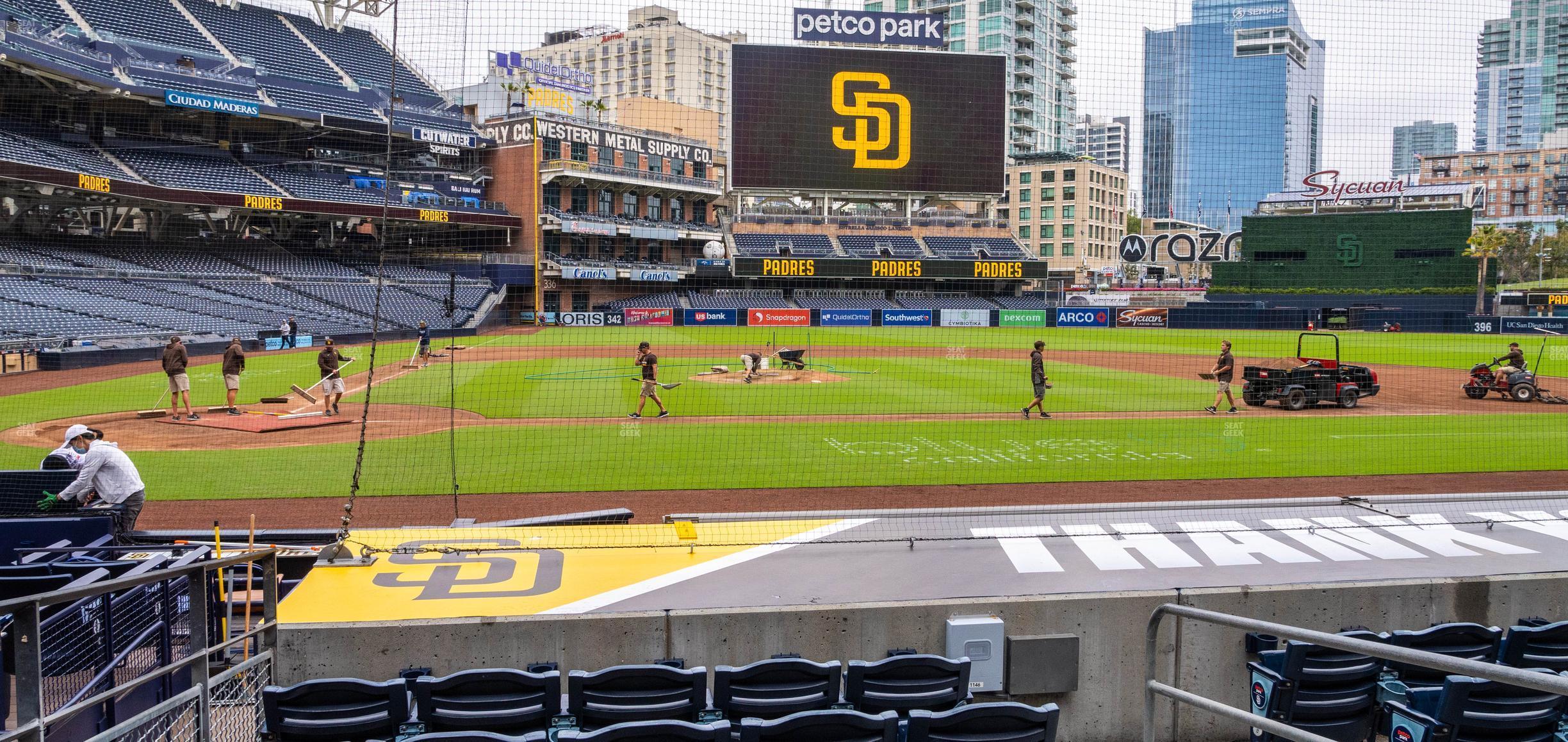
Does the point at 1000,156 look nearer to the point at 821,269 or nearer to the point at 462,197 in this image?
the point at 821,269

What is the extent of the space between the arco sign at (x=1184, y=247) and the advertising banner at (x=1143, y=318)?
26.4 ft

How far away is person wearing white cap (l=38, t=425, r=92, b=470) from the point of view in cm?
966

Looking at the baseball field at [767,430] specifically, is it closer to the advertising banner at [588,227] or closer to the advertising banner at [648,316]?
the advertising banner at [648,316]

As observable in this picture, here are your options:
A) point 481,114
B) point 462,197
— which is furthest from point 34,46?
point 481,114

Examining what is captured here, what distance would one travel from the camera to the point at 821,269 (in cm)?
4647

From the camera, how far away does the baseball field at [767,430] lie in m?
14.5

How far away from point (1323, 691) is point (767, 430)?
13.1 meters

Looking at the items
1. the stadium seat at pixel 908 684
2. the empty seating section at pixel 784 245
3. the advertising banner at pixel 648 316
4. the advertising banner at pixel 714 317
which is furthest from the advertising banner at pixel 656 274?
the stadium seat at pixel 908 684

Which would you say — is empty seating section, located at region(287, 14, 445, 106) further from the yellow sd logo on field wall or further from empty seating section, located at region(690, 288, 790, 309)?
the yellow sd logo on field wall

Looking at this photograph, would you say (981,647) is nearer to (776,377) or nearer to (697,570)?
(697,570)

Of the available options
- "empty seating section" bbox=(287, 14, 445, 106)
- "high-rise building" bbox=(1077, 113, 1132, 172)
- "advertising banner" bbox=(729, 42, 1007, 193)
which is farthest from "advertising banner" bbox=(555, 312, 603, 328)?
"high-rise building" bbox=(1077, 113, 1132, 172)

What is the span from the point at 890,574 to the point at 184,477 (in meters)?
11.0

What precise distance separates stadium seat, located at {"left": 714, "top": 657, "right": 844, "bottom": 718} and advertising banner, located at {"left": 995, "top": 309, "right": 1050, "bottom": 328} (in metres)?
47.9

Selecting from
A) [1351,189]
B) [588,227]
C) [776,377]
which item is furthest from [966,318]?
[776,377]
